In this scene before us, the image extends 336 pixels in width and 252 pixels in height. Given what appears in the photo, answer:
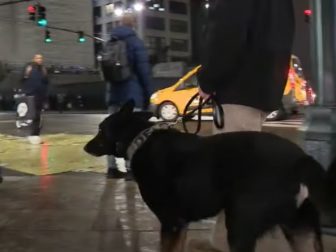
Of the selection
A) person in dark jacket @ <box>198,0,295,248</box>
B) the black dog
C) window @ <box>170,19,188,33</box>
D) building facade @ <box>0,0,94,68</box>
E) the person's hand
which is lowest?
the black dog

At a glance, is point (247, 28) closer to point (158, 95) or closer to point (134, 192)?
point (134, 192)

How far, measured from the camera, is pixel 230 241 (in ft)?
11.3

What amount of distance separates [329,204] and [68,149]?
8.61 metres

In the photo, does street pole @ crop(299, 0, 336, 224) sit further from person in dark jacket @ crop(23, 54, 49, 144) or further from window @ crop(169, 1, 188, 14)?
window @ crop(169, 1, 188, 14)

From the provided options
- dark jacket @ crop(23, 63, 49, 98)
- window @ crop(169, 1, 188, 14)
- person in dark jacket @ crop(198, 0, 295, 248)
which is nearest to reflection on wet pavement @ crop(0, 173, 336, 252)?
person in dark jacket @ crop(198, 0, 295, 248)

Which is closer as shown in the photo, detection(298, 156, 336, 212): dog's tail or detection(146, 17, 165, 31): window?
detection(298, 156, 336, 212): dog's tail

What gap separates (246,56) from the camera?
12.7 feet

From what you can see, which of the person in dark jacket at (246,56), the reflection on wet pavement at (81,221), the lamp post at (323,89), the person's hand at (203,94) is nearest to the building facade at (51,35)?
the reflection on wet pavement at (81,221)

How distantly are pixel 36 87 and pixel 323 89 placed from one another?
9080 millimetres

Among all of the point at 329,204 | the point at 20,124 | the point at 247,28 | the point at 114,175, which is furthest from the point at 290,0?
the point at 20,124

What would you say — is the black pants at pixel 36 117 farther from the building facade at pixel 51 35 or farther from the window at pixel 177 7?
the window at pixel 177 7

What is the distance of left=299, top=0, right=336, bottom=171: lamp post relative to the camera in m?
5.03

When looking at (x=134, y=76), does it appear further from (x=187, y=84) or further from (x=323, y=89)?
(x=187, y=84)

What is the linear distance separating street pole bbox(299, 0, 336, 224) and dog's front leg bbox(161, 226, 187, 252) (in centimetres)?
180
